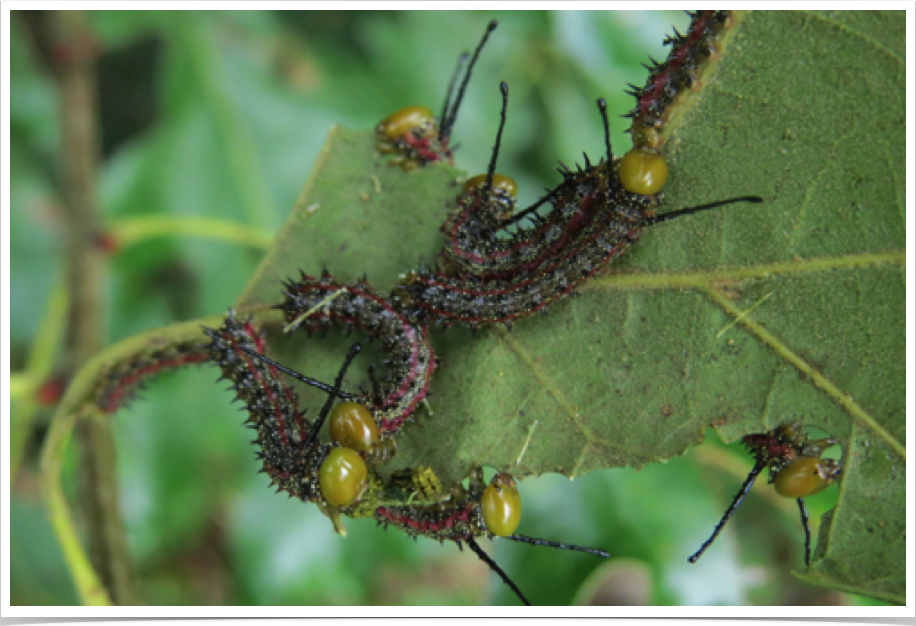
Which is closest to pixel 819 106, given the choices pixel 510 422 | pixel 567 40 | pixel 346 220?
pixel 510 422

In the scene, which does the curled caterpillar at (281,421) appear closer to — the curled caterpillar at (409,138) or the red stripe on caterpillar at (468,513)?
the red stripe on caterpillar at (468,513)

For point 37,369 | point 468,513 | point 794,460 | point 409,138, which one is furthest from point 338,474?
point 37,369

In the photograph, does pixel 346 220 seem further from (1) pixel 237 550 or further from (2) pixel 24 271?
(2) pixel 24 271

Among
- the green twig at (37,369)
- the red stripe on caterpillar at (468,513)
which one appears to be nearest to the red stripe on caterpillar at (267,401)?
the red stripe on caterpillar at (468,513)

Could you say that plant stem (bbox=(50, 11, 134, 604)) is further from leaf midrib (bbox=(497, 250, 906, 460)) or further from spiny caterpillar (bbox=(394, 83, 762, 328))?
leaf midrib (bbox=(497, 250, 906, 460))

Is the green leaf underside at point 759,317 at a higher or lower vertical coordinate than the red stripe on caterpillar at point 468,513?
higher

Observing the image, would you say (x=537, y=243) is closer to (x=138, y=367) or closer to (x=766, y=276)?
(x=766, y=276)
